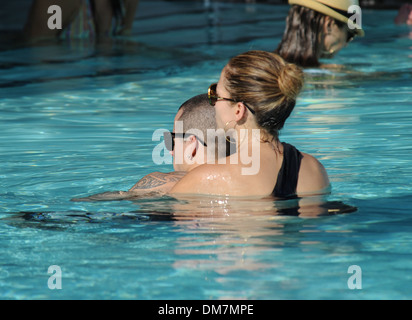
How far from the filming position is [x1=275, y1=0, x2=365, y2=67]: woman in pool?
297 inches

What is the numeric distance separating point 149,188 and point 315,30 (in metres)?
4.04

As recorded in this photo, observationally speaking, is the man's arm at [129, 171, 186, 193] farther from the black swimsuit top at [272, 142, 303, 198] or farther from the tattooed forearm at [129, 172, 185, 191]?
the black swimsuit top at [272, 142, 303, 198]

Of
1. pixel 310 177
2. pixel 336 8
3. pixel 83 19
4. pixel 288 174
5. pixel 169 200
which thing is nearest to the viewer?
pixel 288 174

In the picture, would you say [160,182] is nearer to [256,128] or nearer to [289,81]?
[256,128]

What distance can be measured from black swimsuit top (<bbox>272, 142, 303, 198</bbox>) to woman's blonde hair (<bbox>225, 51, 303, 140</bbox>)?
24 centimetres

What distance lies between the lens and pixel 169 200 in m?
4.10

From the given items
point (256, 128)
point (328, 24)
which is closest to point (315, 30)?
point (328, 24)

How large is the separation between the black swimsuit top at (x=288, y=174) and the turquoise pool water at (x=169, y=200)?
0.12 meters

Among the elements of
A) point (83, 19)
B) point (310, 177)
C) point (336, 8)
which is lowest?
point (310, 177)

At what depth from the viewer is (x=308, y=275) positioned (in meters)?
3.25

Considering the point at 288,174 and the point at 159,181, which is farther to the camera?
the point at 159,181

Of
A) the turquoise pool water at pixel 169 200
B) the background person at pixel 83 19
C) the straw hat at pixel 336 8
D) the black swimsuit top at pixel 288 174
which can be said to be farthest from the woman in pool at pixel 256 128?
the background person at pixel 83 19

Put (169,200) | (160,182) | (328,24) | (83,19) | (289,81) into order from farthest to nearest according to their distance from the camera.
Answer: (83,19), (328,24), (160,182), (169,200), (289,81)
